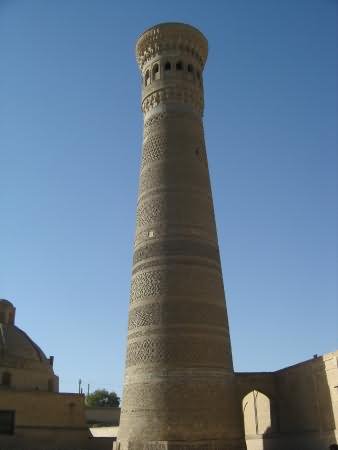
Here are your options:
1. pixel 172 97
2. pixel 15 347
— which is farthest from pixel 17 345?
pixel 172 97

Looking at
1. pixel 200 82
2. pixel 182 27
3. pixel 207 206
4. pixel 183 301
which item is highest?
pixel 182 27

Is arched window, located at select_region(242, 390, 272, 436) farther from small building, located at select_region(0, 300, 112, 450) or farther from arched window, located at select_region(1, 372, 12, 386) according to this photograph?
arched window, located at select_region(1, 372, 12, 386)

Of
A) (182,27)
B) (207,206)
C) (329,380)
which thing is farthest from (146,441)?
(182,27)

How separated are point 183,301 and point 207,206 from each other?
3.53 metres

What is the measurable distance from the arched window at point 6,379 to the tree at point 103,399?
25.2 m

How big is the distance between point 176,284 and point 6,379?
1216cm

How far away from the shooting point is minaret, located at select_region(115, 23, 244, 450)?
45.6ft

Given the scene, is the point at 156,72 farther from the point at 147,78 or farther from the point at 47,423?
the point at 47,423

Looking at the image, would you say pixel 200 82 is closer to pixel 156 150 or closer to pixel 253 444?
pixel 156 150

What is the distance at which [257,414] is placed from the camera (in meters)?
19.6

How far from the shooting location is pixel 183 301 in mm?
14969

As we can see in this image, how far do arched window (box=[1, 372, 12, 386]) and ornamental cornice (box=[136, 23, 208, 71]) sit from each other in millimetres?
14679

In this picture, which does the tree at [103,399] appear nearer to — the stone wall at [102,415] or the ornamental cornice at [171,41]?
the stone wall at [102,415]

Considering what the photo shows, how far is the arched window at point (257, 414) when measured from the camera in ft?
61.3
